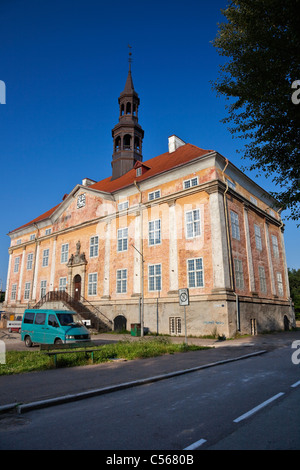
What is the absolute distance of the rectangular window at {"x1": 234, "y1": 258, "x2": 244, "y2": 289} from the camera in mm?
23797

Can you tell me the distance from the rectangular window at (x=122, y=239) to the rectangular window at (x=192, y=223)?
686 centimetres

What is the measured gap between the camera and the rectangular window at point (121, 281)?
92.9ft

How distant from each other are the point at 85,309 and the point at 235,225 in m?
15.9

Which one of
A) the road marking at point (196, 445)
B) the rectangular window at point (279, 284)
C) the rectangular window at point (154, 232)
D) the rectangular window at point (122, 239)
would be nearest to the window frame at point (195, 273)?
the rectangular window at point (154, 232)

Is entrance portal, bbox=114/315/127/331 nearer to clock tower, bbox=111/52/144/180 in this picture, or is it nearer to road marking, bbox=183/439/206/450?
clock tower, bbox=111/52/144/180

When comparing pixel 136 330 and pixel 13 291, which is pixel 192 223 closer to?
pixel 136 330

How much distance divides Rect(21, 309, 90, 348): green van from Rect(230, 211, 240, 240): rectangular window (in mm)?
14091

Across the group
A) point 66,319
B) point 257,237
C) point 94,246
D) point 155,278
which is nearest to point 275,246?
point 257,237

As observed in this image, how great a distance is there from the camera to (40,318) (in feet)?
56.9

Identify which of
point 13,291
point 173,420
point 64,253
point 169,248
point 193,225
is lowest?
point 173,420

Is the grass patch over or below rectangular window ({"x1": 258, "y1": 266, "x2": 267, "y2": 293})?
below

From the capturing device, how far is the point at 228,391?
705cm

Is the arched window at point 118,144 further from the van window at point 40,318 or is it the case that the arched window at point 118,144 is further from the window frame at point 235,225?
the van window at point 40,318

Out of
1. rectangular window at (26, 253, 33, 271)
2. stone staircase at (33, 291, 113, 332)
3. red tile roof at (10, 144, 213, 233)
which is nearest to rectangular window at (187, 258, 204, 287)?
red tile roof at (10, 144, 213, 233)
